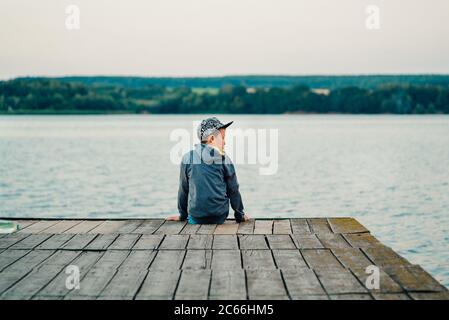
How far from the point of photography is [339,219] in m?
7.23

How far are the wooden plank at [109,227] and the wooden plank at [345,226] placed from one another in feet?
7.21

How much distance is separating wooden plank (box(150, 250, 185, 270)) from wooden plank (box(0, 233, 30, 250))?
134 cm

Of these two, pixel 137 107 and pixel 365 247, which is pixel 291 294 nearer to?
pixel 365 247

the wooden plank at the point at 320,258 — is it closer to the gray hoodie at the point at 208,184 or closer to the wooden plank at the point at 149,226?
the gray hoodie at the point at 208,184

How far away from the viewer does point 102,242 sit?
18.9ft

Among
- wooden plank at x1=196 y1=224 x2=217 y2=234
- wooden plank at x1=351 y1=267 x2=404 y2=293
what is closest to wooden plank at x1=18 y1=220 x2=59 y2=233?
wooden plank at x1=196 y1=224 x2=217 y2=234

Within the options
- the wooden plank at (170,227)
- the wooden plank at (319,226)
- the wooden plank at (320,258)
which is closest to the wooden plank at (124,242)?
the wooden plank at (170,227)

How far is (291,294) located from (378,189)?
2585 cm

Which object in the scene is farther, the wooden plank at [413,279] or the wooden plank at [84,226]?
the wooden plank at [84,226]

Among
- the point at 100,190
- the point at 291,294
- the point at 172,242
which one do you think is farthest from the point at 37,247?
the point at 100,190

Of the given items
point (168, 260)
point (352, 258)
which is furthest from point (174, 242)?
point (352, 258)

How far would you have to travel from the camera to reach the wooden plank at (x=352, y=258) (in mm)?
4824

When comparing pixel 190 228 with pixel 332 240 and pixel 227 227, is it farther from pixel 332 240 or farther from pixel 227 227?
pixel 332 240

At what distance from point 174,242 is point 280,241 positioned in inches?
36.4
